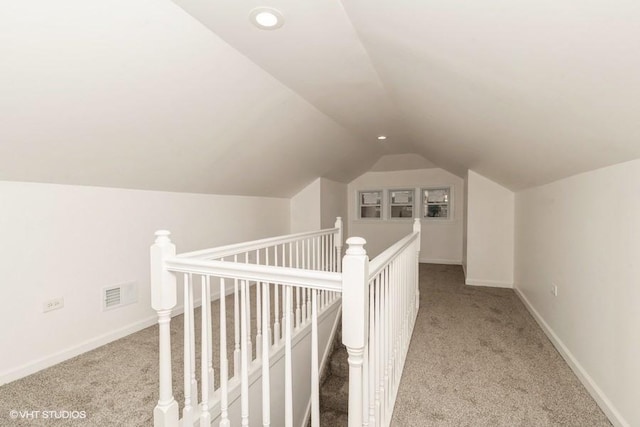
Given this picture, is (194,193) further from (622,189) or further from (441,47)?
(622,189)

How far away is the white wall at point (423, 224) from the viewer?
6.34 m

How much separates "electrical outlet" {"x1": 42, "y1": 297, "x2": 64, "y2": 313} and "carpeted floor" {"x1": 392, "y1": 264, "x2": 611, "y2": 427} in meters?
2.48

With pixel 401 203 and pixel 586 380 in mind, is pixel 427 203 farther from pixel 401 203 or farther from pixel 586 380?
pixel 586 380

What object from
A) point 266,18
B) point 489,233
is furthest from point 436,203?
point 266,18

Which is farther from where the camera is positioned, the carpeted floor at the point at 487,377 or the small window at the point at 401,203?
the small window at the point at 401,203

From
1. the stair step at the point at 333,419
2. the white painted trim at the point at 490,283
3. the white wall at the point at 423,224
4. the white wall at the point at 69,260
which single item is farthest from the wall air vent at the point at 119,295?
the white wall at the point at 423,224

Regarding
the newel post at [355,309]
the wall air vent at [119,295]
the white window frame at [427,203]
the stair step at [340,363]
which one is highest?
the white window frame at [427,203]

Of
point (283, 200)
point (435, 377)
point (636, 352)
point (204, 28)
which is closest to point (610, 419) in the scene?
point (636, 352)

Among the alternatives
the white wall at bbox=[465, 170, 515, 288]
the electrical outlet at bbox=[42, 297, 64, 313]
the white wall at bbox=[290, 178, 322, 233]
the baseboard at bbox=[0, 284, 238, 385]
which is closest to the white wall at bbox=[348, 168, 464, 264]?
the white wall at bbox=[465, 170, 515, 288]

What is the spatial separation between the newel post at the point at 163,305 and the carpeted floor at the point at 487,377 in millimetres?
1178

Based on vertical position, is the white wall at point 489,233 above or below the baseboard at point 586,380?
above

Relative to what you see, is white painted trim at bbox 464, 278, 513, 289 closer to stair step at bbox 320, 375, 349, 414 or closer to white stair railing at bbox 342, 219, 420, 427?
stair step at bbox 320, 375, 349, 414

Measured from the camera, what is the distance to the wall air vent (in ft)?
8.41

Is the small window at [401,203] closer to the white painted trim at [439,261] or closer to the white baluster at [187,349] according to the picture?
the white painted trim at [439,261]
